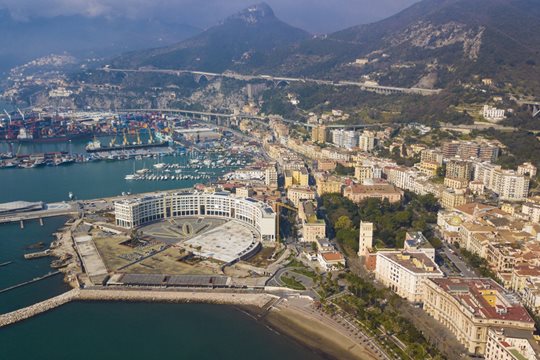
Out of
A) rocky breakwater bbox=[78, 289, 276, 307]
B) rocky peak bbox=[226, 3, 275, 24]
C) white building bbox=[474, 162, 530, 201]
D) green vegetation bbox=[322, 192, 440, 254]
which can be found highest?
rocky peak bbox=[226, 3, 275, 24]

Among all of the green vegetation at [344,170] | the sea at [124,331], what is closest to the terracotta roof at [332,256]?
the sea at [124,331]

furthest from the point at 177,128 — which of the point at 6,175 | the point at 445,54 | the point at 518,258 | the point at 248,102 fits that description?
the point at 518,258

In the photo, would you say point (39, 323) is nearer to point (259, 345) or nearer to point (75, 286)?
point (75, 286)

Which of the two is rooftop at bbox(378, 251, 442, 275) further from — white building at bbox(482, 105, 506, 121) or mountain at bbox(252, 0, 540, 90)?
mountain at bbox(252, 0, 540, 90)

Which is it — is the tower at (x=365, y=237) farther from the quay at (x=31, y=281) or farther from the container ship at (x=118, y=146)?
the container ship at (x=118, y=146)

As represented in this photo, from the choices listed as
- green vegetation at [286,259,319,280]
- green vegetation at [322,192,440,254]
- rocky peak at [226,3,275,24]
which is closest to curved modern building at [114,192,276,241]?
green vegetation at [286,259,319,280]

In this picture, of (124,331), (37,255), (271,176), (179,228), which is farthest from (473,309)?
(271,176)

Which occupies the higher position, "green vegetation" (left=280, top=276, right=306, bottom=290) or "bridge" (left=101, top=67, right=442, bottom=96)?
"bridge" (left=101, top=67, right=442, bottom=96)

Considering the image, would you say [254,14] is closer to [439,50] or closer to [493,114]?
[439,50]
